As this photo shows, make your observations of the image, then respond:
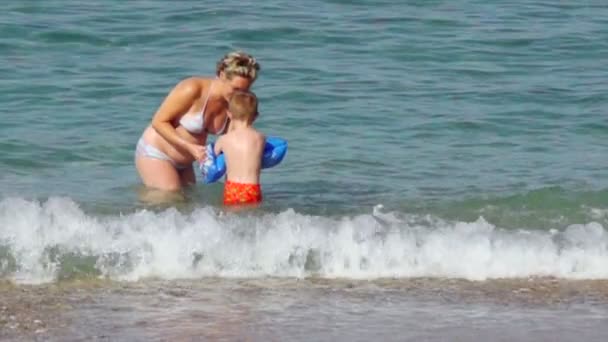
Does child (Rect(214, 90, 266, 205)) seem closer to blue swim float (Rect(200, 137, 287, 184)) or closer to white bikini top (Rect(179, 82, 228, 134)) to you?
blue swim float (Rect(200, 137, 287, 184))

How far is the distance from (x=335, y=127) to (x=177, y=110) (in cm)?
318

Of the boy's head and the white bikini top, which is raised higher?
the boy's head

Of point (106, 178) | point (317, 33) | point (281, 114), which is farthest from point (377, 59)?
point (106, 178)

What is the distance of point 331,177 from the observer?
33.7 feet

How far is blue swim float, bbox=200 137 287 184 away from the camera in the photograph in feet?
28.1

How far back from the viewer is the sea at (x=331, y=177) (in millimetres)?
6906

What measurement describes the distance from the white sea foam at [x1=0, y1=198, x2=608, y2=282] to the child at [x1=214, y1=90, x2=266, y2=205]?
215 millimetres

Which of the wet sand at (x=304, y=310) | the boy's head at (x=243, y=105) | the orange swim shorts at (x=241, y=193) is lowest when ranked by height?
the wet sand at (x=304, y=310)

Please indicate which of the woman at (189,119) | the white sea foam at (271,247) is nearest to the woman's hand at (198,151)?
the woman at (189,119)

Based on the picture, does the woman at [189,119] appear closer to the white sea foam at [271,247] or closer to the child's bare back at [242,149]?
the child's bare back at [242,149]

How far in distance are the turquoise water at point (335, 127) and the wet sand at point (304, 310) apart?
0.33 meters

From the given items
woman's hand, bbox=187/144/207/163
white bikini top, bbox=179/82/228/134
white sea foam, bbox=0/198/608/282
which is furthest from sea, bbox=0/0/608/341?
white bikini top, bbox=179/82/228/134

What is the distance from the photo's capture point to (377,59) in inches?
560

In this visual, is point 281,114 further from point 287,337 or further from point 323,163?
point 287,337
